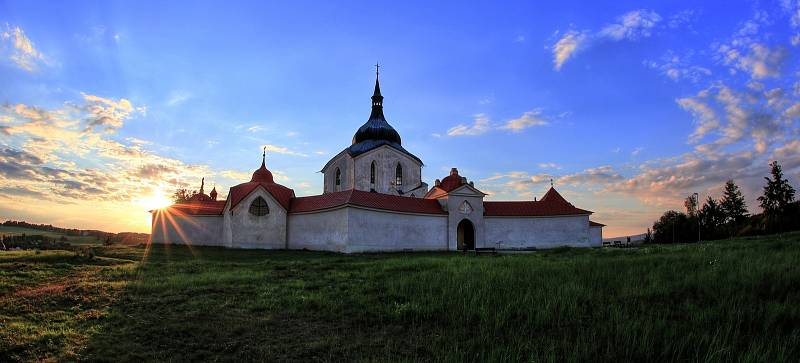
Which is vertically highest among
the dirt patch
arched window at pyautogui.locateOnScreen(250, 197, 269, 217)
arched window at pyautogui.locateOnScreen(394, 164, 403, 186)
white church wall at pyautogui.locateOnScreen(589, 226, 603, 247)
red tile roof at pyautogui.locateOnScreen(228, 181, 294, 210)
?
arched window at pyautogui.locateOnScreen(394, 164, 403, 186)

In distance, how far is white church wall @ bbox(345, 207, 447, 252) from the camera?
1143 inches

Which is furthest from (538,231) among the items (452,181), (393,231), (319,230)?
(319,230)

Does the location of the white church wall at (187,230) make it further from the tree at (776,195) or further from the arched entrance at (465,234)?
the tree at (776,195)

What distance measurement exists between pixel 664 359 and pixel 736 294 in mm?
3941

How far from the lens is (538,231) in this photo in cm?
3622

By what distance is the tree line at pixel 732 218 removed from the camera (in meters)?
54.8

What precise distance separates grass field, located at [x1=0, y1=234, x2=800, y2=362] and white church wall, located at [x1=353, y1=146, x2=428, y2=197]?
28.0 metres

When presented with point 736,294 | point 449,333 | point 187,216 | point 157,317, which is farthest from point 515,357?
point 187,216

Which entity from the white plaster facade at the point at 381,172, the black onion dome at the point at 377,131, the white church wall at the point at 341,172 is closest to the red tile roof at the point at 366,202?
→ the white plaster facade at the point at 381,172

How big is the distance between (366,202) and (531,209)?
14562mm

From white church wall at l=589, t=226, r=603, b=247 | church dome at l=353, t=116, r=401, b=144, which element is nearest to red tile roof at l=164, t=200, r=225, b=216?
church dome at l=353, t=116, r=401, b=144

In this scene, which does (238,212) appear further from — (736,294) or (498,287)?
(736,294)

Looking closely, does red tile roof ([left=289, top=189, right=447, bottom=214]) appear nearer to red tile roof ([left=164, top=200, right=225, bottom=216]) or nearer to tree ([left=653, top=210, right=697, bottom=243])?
red tile roof ([left=164, top=200, right=225, bottom=216])

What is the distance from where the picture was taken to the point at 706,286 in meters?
9.16
